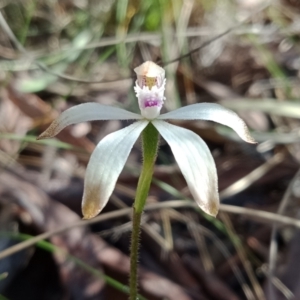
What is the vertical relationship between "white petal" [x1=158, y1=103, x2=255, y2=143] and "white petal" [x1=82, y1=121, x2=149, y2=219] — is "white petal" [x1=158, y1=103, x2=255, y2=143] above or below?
above

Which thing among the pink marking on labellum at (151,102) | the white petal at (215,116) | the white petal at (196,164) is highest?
the pink marking on labellum at (151,102)

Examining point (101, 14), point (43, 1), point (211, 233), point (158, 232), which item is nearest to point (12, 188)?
point (158, 232)

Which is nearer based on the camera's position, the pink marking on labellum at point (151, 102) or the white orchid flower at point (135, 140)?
the white orchid flower at point (135, 140)

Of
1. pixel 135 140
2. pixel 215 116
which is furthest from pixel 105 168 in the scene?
pixel 215 116

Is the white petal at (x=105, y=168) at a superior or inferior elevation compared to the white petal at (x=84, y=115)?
inferior

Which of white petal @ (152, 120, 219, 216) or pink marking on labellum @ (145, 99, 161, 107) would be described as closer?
white petal @ (152, 120, 219, 216)

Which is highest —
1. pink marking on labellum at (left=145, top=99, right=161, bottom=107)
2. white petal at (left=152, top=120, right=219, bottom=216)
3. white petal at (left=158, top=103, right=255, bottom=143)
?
pink marking on labellum at (left=145, top=99, right=161, bottom=107)
